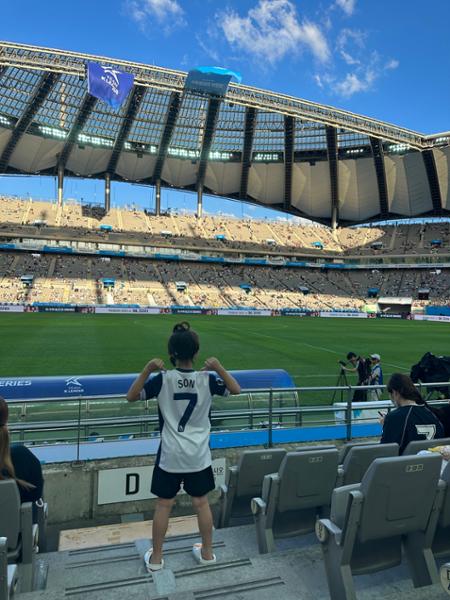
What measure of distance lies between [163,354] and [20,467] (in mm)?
19349

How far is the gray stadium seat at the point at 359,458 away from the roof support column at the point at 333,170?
65249 millimetres

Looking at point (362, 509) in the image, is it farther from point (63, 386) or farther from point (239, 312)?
point (239, 312)

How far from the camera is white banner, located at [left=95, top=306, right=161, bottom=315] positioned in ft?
176

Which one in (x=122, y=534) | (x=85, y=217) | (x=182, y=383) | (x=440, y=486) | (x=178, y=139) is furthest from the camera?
(x=85, y=217)

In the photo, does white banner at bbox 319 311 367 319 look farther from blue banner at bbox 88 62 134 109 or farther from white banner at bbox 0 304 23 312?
white banner at bbox 0 304 23 312

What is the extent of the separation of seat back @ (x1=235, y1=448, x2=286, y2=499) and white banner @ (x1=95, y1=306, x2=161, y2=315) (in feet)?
168

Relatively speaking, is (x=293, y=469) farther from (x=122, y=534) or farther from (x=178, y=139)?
(x=178, y=139)

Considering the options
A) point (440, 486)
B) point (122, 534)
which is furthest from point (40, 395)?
point (440, 486)

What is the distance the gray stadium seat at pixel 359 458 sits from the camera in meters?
3.70

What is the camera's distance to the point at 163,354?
22.4 m

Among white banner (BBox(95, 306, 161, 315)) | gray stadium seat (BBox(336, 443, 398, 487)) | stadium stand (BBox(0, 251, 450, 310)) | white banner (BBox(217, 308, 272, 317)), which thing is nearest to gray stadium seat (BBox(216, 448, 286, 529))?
gray stadium seat (BBox(336, 443, 398, 487))

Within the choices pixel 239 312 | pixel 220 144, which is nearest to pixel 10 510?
pixel 239 312

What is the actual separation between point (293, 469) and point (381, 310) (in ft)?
A: 230

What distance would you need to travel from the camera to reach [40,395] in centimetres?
893
